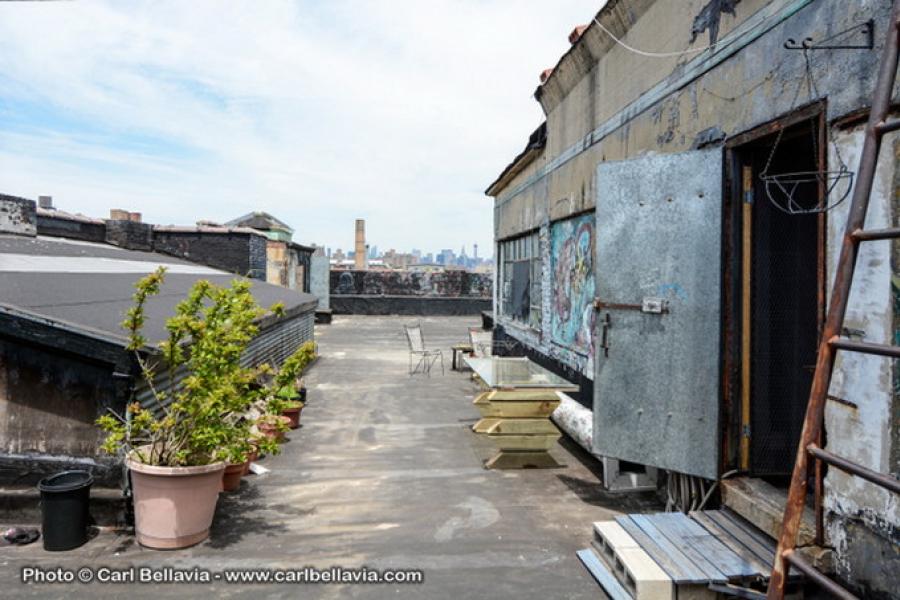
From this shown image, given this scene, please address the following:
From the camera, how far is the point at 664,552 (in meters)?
4.07

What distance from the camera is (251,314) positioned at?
5055 millimetres

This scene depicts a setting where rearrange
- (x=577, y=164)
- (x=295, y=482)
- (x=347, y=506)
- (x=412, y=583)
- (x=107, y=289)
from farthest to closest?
(x=577, y=164) → (x=107, y=289) → (x=295, y=482) → (x=347, y=506) → (x=412, y=583)

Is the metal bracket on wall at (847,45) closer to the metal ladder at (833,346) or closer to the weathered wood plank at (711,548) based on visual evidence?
the metal ladder at (833,346)

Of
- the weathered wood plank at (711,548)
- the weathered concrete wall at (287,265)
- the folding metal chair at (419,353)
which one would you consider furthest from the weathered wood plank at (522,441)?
the weathered concrete wall at (287,265)

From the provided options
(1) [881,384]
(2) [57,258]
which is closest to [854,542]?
(1) [881,384]

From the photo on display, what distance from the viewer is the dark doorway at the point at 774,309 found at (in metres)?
4.89

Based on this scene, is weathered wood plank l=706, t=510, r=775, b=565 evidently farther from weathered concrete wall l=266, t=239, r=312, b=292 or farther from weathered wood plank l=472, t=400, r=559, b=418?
weathered concrete wall l=266, t=239, r=312, b=292

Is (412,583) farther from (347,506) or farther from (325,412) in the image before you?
(325,412)

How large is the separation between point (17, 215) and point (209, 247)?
6.82m

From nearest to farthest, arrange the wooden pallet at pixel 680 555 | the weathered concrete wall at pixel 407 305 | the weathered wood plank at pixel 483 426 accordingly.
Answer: the wooden pallet at pixel 680 555 → the weathered wood plank at pixel 483 426 → the weathered concrete wall at pixel 407 305

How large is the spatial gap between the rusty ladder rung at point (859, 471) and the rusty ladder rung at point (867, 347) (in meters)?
0.41

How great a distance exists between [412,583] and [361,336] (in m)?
17.7

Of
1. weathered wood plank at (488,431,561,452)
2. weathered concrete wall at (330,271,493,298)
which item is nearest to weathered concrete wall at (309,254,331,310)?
weathered concrete wall at (330,271,493,298)

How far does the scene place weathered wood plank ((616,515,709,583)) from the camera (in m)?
3.76
